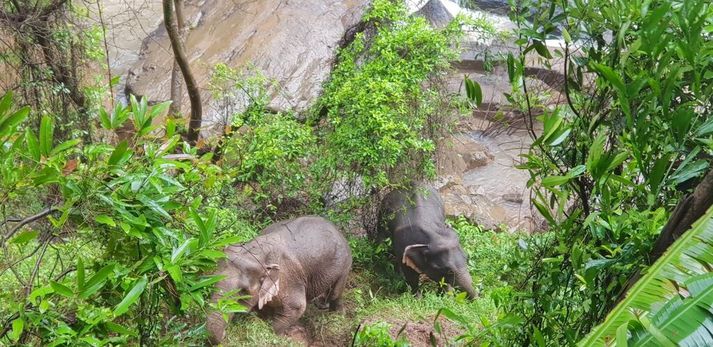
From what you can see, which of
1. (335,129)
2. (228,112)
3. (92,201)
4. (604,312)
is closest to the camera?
(604,312)

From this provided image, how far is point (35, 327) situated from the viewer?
7.98 ft

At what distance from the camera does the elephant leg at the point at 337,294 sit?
6.80 meters

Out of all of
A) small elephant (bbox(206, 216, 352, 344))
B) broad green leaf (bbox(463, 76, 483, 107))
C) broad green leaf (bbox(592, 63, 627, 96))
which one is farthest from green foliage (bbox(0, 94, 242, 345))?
small elephant (bbox(206, 216, 352, 344))

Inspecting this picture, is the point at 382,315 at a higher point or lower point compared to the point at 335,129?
lower

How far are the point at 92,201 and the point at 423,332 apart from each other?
4.16 m

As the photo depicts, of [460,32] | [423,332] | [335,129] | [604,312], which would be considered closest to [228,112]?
[335,129]

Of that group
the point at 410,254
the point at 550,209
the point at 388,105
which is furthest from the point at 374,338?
the point at 410,254

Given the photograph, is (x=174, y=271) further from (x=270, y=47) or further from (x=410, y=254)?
(x=270, y=47)

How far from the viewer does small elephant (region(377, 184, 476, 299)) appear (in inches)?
292

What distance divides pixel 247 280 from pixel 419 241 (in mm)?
2447

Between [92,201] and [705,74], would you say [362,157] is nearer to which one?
[92,201]

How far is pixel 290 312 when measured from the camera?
6324 millimetres

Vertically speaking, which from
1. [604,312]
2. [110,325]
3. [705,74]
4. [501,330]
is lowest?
[501,330]

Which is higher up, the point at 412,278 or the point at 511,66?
the point at 511,66
